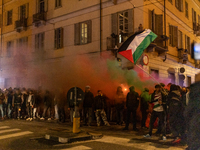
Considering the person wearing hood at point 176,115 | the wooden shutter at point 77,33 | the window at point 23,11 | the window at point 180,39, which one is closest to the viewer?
the person wearing hood at point 176,115

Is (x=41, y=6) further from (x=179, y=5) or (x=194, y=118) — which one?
(x=194, y=118)

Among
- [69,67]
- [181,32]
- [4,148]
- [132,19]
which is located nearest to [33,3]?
[69,67]

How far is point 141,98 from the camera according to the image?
973 cm

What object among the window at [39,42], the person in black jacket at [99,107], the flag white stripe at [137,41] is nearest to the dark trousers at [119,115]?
the person in black jacket at [99,107]

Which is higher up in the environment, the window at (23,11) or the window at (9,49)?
the window at (23,11)

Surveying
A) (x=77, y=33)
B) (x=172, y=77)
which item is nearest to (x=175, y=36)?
(x=172, y=77)

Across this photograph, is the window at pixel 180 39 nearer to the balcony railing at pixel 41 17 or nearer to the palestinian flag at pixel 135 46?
the palestinian flag at pixel 135 46

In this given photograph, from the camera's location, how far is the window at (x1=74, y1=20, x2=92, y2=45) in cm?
1689

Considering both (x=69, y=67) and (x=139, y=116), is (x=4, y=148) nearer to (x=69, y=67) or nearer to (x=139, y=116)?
(x=139, y=116)

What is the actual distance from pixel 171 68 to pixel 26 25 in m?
14.5

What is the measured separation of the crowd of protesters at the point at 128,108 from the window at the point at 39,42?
7088 mm

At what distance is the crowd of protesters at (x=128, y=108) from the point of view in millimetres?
4125

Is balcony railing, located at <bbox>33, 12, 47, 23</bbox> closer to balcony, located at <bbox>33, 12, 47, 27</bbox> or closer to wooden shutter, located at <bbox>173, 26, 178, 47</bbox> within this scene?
balcony, located at <bbox>33, 12, 47, 27</bbox>

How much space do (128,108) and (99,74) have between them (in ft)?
21.2
